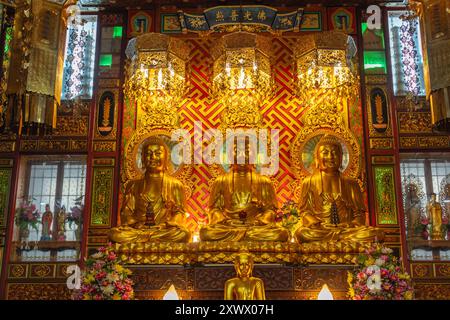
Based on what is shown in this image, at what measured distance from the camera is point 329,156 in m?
7.80

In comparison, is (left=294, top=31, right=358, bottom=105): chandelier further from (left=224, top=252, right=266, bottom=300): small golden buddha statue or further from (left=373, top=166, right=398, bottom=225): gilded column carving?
(left=224, top=252, right=266, bottom=300): small golden buddha statue

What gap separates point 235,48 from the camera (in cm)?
774

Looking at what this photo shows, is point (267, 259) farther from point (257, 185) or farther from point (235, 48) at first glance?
point (235, 48)

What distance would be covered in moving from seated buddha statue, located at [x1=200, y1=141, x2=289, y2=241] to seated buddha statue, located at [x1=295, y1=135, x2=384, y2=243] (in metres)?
0.41

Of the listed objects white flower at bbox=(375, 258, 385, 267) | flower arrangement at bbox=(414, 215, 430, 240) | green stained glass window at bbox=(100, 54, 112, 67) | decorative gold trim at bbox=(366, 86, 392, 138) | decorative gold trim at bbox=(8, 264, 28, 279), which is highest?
green stained glass window at bbox=(100, 54, 112, 67)

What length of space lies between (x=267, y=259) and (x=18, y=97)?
337 centimetres

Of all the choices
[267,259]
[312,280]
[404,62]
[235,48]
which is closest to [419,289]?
[312,280]

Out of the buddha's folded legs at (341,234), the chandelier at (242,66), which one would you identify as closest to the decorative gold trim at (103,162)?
the chandelier at (242,66)

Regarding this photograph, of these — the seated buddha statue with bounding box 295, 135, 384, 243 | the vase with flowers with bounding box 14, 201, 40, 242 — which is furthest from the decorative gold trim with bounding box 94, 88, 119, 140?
the seated buddha statue with bounding box 295, 135, 384, 243

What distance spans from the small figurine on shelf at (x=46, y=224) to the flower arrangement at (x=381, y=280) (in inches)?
166

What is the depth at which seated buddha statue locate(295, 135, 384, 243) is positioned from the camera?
7152 millimetres

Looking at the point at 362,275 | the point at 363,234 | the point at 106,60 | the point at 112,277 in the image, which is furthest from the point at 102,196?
the point at 362,275

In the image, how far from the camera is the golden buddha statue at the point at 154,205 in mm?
7195

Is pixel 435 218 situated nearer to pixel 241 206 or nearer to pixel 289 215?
pixel 289 215
